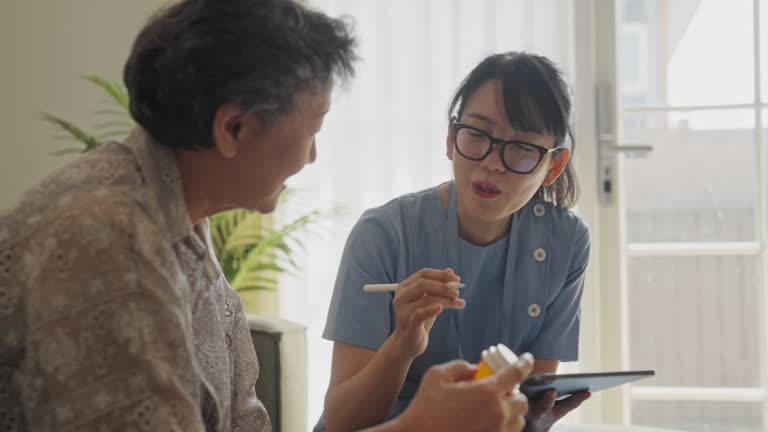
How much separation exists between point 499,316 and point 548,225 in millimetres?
209

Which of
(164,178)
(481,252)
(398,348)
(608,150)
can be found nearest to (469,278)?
(481,252)

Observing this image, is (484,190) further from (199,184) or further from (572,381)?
(199,184)

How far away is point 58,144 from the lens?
9.89 ft

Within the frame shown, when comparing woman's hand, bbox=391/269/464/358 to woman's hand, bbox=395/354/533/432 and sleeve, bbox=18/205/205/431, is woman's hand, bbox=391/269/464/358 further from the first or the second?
sleeve, bbox=18/205/205/431

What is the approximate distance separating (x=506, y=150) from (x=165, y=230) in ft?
2.41

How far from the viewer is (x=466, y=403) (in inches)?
36.8

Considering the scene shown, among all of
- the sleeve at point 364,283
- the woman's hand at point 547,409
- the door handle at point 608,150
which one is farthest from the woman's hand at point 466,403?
the door handle at point 608,150

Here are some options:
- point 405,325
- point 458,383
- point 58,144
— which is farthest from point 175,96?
point 58,144

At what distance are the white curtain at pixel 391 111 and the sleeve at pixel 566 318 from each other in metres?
1.17

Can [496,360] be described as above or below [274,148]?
below

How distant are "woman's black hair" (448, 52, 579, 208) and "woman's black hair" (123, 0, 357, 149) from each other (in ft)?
1.89

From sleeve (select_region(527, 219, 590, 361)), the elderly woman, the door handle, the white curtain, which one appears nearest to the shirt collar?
the elderly woman

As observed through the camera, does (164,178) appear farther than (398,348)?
No

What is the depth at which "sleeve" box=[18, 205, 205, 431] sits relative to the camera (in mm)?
824
